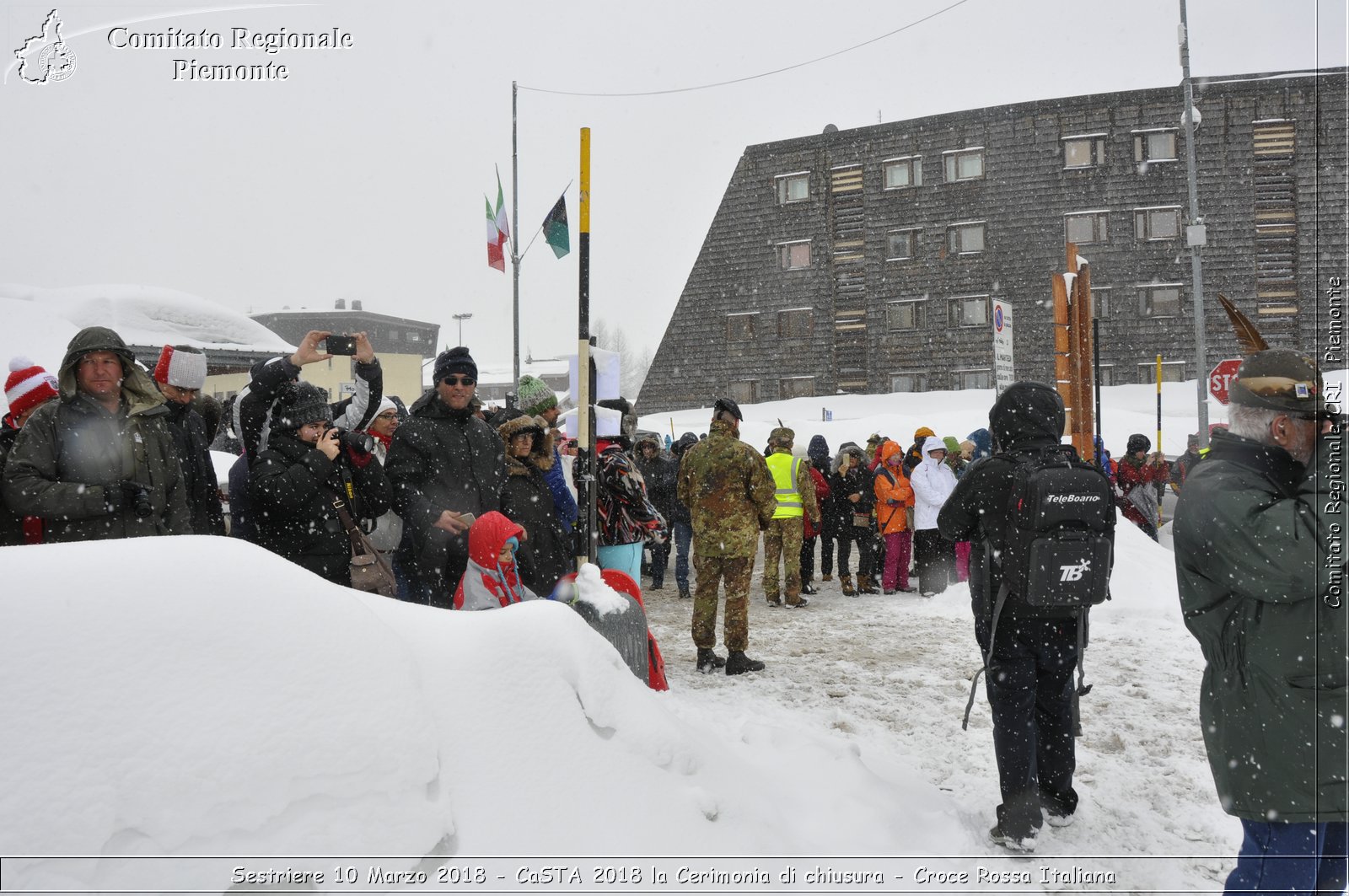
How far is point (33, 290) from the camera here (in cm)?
2197

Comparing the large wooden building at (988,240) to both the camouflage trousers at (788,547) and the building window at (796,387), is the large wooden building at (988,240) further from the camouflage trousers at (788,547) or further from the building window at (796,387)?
the camouflage trousers at (788,547)

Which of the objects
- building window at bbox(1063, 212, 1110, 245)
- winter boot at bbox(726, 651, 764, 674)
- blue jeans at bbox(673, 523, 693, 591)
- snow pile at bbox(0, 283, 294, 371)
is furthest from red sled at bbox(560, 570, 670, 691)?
building window at bbox(1063, 212, 1110, 245)

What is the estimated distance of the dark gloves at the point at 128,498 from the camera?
3.71 m

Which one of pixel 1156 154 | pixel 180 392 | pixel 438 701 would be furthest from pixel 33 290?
pixel 1156 154

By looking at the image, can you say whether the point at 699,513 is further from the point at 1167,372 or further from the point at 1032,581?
the point at 1167,372

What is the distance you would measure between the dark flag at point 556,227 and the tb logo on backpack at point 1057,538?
1341 cm

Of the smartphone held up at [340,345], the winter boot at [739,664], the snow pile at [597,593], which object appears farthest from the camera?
the winter boot at [739,664]

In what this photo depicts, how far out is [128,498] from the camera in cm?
376

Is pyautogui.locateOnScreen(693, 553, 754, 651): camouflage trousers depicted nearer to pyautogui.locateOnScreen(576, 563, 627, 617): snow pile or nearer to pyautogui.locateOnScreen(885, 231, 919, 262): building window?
pyautogui.locateOnScreen(576, 563, 627, 617): snow pile

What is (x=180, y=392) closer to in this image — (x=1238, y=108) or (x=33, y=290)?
(x=33, y=290)

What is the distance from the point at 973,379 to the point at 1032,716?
29.5 m

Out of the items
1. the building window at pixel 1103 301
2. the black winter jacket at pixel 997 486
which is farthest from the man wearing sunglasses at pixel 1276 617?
→ the building window at pixel 1103 301

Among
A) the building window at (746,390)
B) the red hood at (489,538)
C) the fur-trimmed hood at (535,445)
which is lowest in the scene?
the red hood at (489,538)

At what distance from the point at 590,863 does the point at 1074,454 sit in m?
2.87
